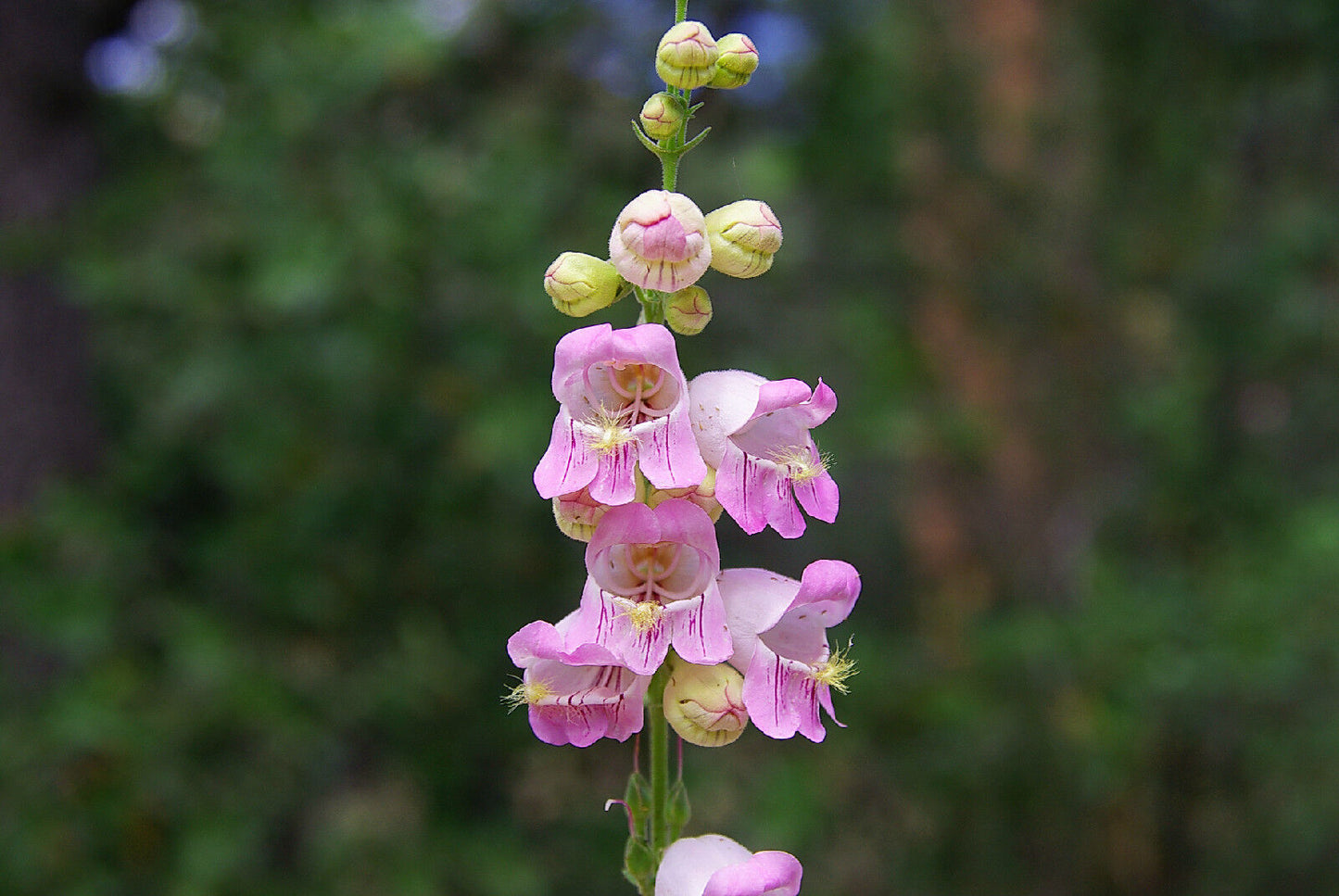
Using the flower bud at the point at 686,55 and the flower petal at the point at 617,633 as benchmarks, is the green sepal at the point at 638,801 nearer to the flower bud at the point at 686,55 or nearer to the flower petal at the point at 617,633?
the flower petal at the point at 617,633

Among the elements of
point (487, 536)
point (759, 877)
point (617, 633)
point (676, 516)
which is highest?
point (487, 536)

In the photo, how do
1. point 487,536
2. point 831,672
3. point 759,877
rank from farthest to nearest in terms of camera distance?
point 487,536 → point 831,672 → point 759,877

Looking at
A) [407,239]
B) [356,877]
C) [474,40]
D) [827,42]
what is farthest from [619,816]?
[827,42]

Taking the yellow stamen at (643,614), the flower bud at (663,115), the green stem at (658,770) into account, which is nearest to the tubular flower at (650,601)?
the yellow stamen at (643,614)

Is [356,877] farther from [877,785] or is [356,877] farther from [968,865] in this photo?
[968,865]

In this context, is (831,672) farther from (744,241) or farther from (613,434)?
(744,241)

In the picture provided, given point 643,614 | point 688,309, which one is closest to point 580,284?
point 688,309

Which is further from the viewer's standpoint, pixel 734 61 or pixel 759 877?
pixel 734 61
